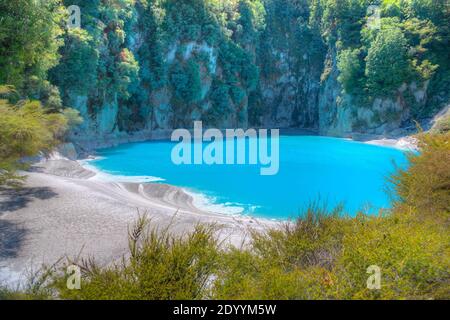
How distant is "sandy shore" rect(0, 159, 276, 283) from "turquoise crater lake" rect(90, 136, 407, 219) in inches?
259

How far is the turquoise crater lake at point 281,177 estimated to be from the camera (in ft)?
75.0

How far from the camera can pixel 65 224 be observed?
45.2 ft

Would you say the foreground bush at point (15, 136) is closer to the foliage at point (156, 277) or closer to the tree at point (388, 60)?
the foliage at point (156, 277)

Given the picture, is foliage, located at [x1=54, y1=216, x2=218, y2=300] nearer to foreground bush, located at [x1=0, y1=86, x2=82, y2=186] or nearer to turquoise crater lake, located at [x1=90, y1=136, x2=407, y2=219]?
foreground bush, located at [x1=0, y1=86, x2=82, y2=186]

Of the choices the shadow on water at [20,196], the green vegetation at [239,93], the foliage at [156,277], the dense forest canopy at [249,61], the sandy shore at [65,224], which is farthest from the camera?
the dense forest canopy at [249,61]

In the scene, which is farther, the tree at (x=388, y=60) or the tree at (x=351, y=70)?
the tree at (x=351, y=70)

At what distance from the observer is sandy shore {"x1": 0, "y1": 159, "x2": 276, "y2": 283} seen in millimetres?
11477

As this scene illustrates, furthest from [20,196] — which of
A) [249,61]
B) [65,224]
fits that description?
[249,61]

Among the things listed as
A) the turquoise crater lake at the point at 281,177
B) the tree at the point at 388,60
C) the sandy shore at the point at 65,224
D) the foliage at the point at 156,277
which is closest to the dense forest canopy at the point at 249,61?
the tree at the point at 388,60

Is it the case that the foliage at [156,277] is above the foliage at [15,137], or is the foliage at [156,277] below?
below

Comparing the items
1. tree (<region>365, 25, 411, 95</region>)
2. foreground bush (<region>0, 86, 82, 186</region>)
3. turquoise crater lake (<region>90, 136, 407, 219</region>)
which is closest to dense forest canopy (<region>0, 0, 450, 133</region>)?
tree (<region>365, 25, 411, 95</region>)

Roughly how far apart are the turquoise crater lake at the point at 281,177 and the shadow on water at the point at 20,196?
28.3 feet

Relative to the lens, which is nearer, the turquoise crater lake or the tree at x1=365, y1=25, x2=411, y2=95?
the turquoise crater lake
